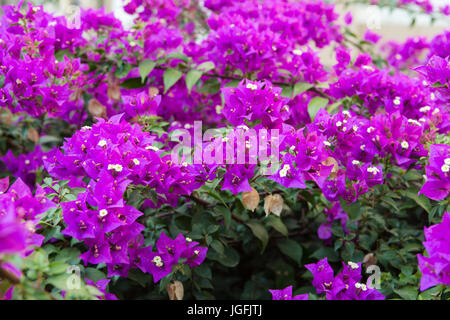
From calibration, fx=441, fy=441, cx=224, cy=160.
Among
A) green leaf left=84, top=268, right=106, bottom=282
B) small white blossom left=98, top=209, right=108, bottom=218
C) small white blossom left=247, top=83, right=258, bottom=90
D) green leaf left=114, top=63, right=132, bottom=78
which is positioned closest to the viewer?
small white blossom left=98, top=209, right=108, bottom=218

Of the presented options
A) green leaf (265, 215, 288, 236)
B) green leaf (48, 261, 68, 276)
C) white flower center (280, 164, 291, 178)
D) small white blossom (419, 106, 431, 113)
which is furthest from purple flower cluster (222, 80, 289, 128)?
green leaf (48, 261, 68, 276)

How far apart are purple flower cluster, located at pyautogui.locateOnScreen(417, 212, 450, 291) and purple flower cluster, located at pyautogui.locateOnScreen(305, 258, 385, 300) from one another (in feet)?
0.66

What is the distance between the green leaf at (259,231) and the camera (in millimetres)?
1354

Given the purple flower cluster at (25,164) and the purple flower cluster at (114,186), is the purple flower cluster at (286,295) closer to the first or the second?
the purple flower cluster at (114,186)

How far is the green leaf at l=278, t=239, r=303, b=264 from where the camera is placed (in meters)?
1.45

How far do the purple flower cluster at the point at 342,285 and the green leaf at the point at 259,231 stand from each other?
287 mm

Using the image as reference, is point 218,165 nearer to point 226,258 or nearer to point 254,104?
point 254,104

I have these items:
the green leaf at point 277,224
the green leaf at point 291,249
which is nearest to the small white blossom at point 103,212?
the green leaf at point 277,224

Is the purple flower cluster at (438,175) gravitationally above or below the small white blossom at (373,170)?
above

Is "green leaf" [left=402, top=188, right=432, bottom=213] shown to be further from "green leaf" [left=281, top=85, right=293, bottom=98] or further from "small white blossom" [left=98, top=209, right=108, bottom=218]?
"small white blossom" [left=98, top=209, right=108, bottom=218]
